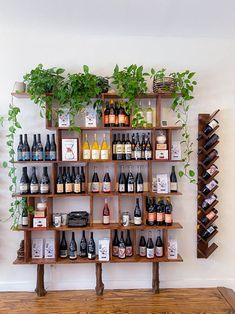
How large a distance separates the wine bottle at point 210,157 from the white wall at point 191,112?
115 millimetres

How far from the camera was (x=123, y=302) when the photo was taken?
90.2 inches

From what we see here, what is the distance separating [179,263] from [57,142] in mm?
1700

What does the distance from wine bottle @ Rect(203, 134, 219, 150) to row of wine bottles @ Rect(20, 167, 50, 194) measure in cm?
155

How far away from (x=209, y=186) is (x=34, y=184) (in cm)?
166

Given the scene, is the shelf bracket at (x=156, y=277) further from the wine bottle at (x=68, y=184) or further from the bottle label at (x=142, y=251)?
the wine bottle at (x=68, y=184)

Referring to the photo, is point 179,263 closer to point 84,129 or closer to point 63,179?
point 63,179

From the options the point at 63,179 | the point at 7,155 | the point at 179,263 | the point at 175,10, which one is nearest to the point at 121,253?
the point at 179,263

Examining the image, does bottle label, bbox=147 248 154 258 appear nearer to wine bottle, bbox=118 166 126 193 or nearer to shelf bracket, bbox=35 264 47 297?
wine bottle, bbox=118 166 126 193

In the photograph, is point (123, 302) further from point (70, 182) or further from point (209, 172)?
point (209, 172)

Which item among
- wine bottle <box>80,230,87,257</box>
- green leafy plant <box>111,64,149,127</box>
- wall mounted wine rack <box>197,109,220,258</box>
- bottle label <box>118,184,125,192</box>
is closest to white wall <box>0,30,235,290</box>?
wall mounted wine rack <box>197,109,220,258</box>

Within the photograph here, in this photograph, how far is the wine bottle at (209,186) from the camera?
2471 millimetres

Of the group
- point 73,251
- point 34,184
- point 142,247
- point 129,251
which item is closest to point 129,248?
point 129,251

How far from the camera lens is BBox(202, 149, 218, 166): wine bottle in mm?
2445

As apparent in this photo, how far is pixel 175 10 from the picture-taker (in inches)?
81.0
